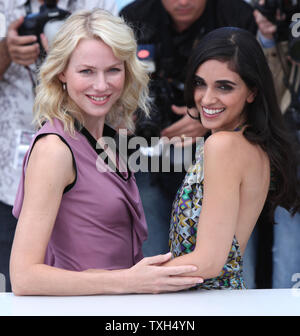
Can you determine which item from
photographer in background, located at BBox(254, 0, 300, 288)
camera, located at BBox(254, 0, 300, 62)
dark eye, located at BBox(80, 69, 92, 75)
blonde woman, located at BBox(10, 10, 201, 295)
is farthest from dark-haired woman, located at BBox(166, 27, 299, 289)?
camera, located at BBox(254, 0, 300, 62)

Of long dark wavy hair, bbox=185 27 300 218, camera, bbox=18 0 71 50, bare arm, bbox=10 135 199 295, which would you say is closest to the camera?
bare arm, bbox=10 135 199 295

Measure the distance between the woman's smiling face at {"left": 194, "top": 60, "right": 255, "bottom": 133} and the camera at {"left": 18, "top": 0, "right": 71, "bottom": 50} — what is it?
3.83ft

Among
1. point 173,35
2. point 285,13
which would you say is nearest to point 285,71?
point 285,13

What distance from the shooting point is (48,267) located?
146 centimetres

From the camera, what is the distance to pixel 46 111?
66.2 inches

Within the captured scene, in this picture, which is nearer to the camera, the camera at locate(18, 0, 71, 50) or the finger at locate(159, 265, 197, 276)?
the finger at locate(159, 265, 197, 276)

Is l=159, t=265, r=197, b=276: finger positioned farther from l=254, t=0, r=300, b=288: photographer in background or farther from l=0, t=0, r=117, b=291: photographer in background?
l=0, t=0, r=117, b=291: photographer in background

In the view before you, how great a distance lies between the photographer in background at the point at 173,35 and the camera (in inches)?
106

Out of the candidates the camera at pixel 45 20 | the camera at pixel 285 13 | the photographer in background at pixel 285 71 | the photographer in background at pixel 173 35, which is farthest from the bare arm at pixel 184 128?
the camera at pixel 45 20

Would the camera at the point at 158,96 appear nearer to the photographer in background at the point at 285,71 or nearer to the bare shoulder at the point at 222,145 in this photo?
the photographer in background at the point at 285,71

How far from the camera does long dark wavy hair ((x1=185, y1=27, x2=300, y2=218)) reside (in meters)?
1.58

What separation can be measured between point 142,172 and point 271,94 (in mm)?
1275

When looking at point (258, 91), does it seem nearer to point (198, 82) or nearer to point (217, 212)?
point (198, 82)

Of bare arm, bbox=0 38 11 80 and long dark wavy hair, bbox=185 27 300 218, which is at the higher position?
bare arm, bbox=0 38 11 80
